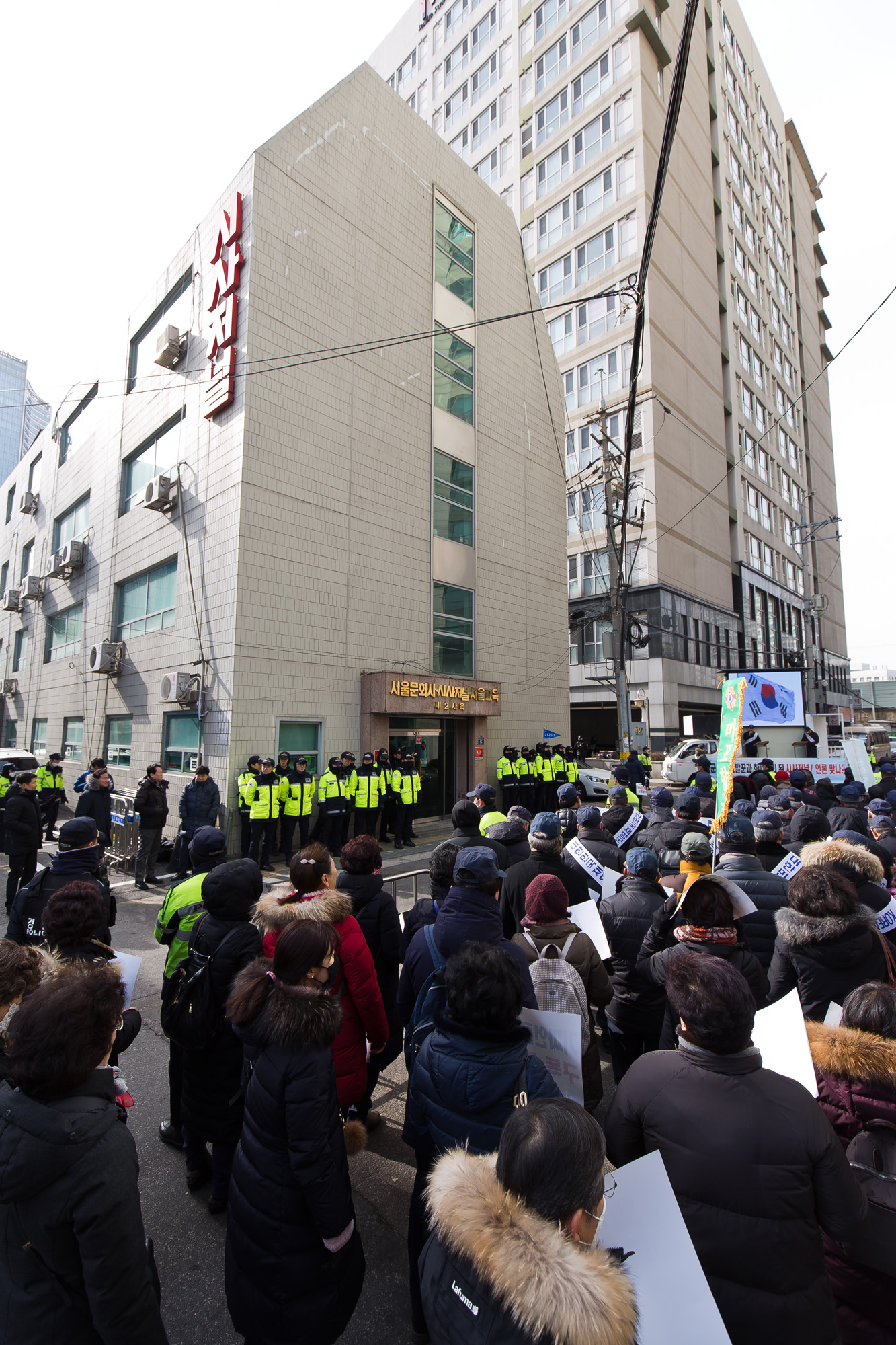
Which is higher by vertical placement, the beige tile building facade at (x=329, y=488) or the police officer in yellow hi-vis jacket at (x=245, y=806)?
the beige tile building facade at (x=329, y=488)

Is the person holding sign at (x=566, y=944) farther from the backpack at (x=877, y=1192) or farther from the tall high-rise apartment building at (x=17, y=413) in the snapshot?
the tall high-rise apartment building at (x=17, y=413)

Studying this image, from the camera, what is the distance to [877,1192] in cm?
193

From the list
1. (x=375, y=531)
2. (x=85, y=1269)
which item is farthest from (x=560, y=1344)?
(x=375, y=531)

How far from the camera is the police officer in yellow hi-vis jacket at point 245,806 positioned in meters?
10.8

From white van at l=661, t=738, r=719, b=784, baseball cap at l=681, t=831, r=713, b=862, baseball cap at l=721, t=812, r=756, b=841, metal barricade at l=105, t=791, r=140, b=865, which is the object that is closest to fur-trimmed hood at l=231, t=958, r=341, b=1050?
baseball cap at l=681, t=831, r=713, b=862

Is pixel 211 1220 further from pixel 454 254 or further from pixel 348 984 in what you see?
pixel 454 254

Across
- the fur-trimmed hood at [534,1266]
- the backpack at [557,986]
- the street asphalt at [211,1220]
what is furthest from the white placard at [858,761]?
the fur-trimmed hood at [534,1266]

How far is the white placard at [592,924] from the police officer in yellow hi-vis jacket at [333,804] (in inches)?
331

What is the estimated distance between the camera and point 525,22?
117 ft

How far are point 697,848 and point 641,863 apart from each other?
560 mm

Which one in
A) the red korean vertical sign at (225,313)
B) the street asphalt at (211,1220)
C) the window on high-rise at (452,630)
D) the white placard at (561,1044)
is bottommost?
the street asphalt at (211,1220)

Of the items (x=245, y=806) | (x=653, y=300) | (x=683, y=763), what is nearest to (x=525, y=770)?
(x=245, y=806)

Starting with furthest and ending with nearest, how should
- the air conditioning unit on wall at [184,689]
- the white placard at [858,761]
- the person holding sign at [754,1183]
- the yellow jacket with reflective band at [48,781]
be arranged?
1. the yellow jacket with reflective band at [48,781]
2. the air conditioning unit on wall at [184,689]
3. the white placard at [858,761]
4. the person holding sign at [754,1183]

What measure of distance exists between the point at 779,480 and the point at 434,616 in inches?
1650
